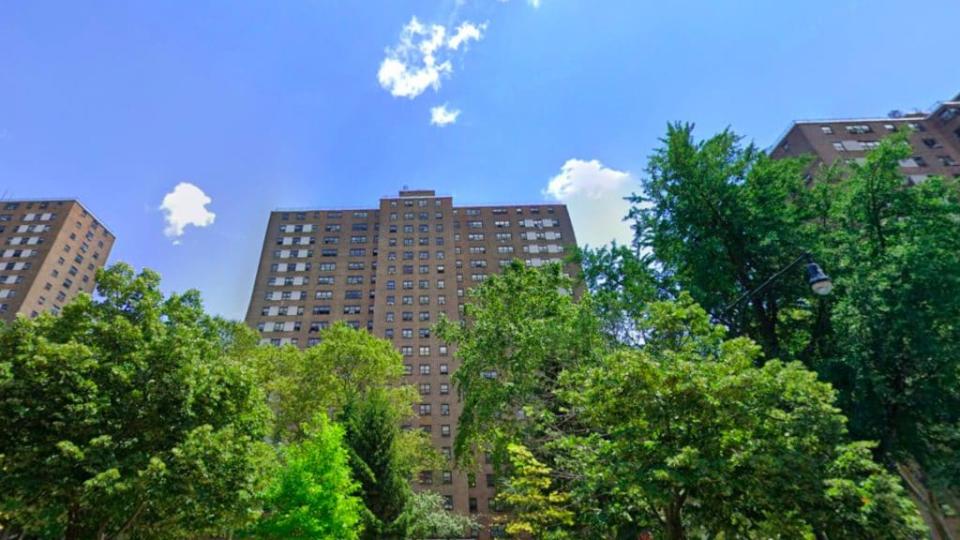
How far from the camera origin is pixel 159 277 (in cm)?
1491

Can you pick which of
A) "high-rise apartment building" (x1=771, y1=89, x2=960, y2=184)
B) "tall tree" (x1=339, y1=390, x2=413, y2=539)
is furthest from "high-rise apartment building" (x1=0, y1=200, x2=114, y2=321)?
"high-rise apartment building" (x1=771, y1=89, x2=960, y2=184)

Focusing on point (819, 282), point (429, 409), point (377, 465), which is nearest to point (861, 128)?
point (819, 282)

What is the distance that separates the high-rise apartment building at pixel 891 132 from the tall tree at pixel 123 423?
188 ft

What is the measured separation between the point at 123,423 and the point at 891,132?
71.6 m

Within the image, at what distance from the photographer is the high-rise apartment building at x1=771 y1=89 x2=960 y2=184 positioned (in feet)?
155

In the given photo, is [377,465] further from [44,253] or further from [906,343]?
[44,253]

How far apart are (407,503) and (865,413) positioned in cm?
1990

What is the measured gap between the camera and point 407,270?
197 feet

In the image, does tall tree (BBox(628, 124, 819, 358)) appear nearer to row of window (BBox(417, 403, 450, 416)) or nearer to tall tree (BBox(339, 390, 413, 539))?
tall tree (BBox(339, 390, 413, 539))

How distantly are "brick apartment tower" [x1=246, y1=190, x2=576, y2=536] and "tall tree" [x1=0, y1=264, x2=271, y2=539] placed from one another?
36505 millimetres

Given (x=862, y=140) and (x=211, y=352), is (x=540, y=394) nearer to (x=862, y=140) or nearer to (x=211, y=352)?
(x=211, y=352)

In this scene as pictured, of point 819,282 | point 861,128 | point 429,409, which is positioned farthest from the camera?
point 861,128

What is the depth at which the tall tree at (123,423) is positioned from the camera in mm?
10766

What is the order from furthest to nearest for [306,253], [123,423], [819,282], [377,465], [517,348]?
[306,253] < [377,465] < [517,348] < [123,423] < [819,282]
